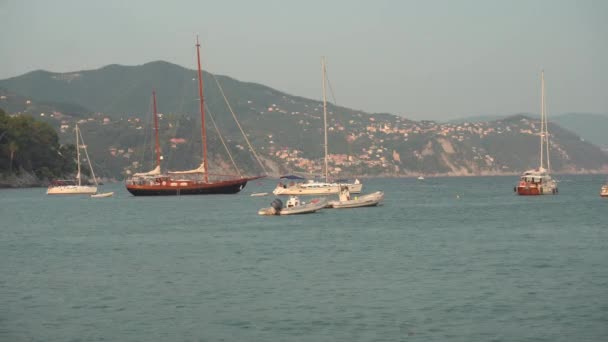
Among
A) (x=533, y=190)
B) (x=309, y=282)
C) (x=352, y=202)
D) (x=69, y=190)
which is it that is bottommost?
(x=309, y=282)

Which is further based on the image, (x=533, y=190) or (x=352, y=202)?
(x=533, y=190)

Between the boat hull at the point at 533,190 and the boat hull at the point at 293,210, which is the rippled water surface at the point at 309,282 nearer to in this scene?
the boat hull at the point at 293,210

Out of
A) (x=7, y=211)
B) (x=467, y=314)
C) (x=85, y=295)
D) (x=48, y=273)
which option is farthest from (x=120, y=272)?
(x=7, y=211)

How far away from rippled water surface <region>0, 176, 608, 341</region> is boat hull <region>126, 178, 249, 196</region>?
56.9m

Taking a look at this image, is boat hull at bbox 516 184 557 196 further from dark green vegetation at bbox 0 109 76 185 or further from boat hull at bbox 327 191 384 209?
dark green vegetation at bbox 0 109 76 185

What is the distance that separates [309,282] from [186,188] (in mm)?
92849

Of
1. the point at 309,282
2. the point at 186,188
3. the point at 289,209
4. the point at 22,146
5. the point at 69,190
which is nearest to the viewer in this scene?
the point at 309,282

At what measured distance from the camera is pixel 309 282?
35750 millimetres

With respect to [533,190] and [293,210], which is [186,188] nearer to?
[533,190]

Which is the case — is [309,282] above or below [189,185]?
below

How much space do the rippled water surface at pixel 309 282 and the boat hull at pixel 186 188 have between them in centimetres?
5690

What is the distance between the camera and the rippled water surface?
1030 inches

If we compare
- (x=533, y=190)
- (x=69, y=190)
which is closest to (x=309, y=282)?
(x=533, y=190)

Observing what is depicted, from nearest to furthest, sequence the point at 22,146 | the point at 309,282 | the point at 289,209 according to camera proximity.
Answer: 1. the point at 309,282
2. the point at 289,209
3. the point at 22,146
